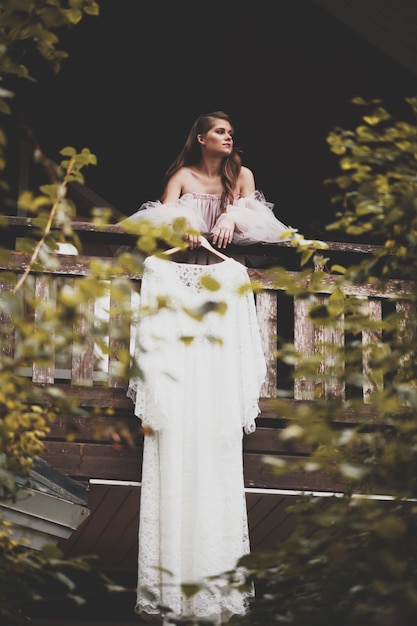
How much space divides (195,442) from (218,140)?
207cm

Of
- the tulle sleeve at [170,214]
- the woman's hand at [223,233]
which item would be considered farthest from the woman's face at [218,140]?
the woman's hand at [223,233]

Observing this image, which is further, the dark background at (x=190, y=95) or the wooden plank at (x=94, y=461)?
the dark background at (x=190, y=95)

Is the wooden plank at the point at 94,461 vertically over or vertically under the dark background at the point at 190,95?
under

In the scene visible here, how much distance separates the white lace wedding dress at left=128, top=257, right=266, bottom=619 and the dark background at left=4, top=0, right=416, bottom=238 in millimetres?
3524

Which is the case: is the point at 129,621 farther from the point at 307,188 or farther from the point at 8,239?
the point at 307,188

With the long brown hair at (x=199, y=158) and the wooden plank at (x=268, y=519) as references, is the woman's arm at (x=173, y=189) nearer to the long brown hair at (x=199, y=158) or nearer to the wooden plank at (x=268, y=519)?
the long brown hair at (x=199, y=158)

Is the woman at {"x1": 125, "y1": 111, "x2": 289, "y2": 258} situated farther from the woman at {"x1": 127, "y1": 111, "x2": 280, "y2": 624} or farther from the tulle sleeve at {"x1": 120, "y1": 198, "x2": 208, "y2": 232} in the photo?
the woman at {"x1": 127, "y1": 111, "x2": 280, "y2": 624}

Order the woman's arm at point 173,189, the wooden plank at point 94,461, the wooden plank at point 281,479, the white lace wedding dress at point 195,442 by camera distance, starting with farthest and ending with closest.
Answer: the woman's arm at point 173,189, the wooden plank at point 281,479, the wooden plank at point 94,461, the white lace wedding dress at point 195,442

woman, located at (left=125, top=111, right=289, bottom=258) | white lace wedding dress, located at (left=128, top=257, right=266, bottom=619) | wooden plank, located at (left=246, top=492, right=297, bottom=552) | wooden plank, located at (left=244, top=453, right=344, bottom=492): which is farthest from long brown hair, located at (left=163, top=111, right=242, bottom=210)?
wooden plank, located at (left=246, top=492, right=297, bottom=552)

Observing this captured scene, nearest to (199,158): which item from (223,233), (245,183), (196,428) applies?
(245,183)

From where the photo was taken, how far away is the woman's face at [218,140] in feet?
24.0

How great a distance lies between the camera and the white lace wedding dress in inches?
231

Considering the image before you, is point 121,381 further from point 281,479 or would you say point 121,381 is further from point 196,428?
point 281,479

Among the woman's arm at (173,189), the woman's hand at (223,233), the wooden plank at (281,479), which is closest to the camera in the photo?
the wooden plank at (281,479)
